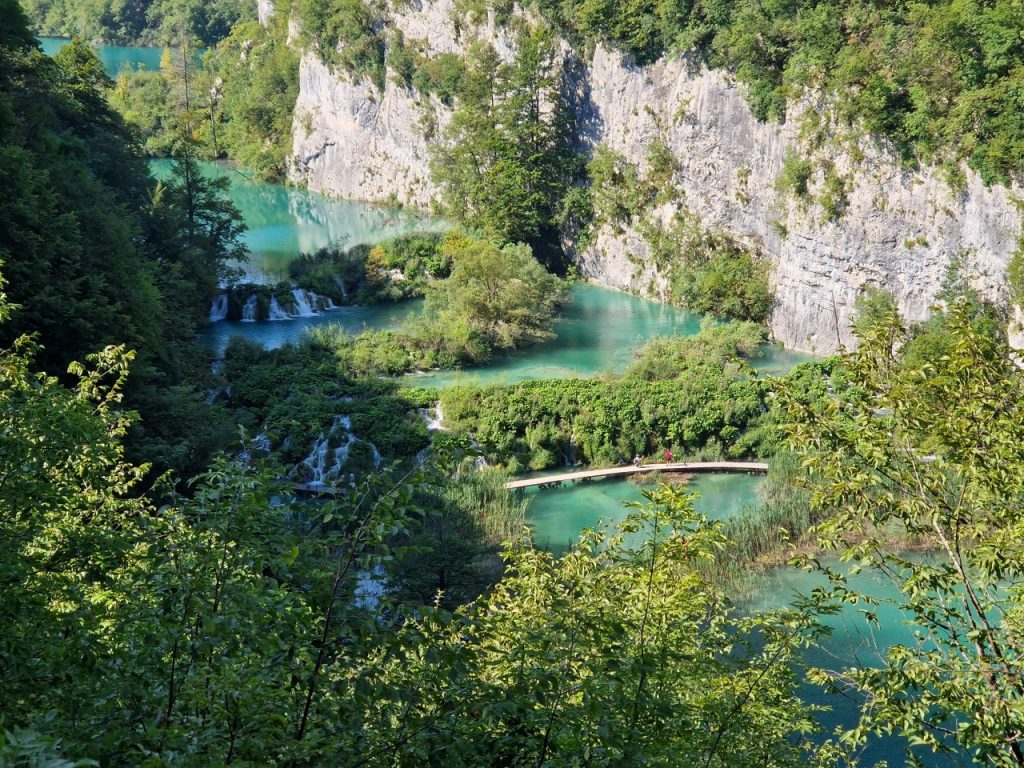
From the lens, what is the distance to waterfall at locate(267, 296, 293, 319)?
1201 inches

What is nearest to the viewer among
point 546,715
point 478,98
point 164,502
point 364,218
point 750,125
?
point 546,715

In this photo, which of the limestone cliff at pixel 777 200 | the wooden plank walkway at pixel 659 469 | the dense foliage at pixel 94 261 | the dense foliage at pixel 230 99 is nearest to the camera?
the dense foliage at pixel 94 261

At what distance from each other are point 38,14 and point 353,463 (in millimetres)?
90441

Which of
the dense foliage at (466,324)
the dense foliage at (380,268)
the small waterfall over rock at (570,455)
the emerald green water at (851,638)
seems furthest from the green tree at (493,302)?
the emerald green water at (851,638)

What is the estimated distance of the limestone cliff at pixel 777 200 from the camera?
24156 millimetres

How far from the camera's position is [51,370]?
51.8ft

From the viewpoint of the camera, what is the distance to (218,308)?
3028 centimetres

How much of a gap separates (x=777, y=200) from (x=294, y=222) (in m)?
25.2

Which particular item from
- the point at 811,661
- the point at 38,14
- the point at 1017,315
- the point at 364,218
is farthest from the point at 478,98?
the point at 38,14

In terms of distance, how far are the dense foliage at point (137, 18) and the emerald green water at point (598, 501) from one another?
72.3 metres

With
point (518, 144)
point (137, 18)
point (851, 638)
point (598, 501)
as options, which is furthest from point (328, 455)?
point (137, 18)

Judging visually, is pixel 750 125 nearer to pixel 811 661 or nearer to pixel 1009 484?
pixel 811 661

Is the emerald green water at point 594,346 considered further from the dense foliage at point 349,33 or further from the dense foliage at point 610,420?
the dense foliage at point 349,33

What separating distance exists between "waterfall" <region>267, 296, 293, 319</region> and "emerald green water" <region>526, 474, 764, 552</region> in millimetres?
14475
